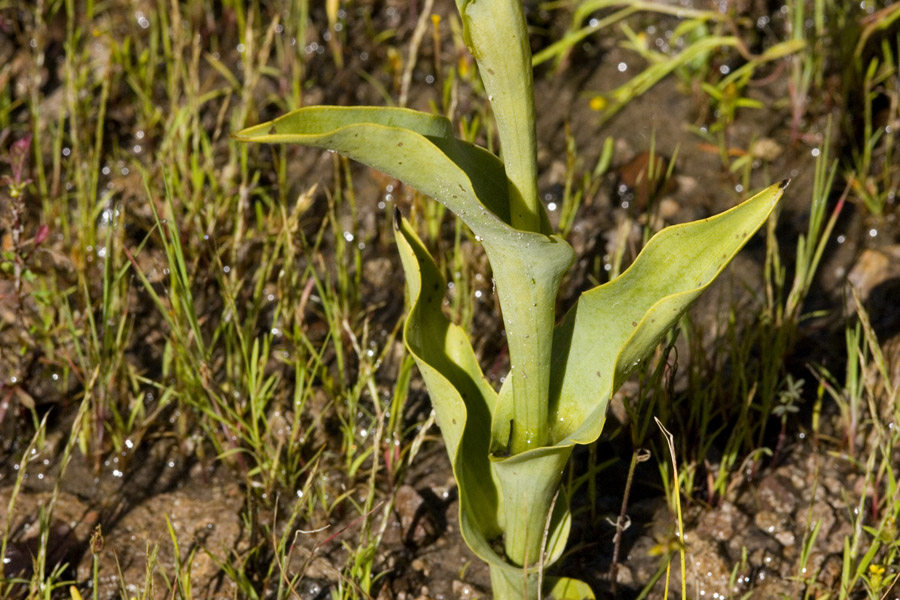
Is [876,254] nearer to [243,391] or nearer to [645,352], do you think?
[645,352]

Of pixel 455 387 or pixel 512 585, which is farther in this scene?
pixel 512 585

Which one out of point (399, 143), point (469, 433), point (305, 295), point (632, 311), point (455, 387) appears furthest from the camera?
point (305, 295)

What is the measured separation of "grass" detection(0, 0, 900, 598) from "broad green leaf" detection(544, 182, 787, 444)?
0.53ft

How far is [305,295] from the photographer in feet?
6.64

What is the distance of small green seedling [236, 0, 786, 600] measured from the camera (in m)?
1.13

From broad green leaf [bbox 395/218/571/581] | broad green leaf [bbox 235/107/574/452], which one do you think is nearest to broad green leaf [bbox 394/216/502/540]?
broad green leaf [bbox 395/218/571/581]

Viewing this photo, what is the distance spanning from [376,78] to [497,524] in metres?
1.88

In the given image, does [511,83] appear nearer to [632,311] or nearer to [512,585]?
[632,311]

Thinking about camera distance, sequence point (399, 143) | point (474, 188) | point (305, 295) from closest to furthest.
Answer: point (399, 143) < point (474, 188) < point (305, 295)

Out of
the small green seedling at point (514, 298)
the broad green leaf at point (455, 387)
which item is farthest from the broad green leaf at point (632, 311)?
the broad green leaf at point (455, 387)

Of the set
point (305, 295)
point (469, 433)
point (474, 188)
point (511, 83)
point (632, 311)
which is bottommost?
point (469, 433)

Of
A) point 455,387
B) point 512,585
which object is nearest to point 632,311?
point 455,387

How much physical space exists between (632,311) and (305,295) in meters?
0.89

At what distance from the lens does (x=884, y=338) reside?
7.64 ft
